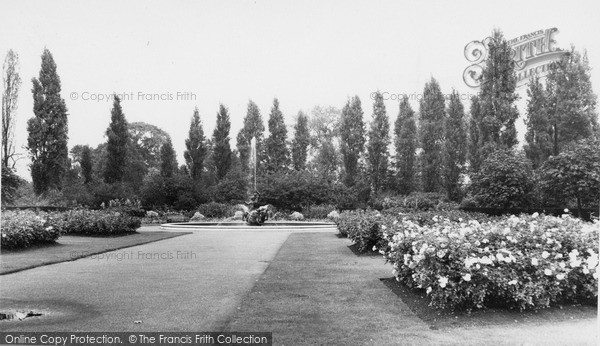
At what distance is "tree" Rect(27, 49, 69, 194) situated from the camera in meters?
26.0

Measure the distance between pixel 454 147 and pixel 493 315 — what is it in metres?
27.4

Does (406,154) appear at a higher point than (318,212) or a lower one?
higher

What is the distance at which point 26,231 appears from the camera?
1244 cm

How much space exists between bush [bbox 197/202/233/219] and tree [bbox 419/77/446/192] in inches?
532

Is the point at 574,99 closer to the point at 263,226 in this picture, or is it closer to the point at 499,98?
the point at 499,98

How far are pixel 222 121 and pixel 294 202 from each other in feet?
36.9

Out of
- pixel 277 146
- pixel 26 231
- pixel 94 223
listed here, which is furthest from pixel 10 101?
pixel 277 146

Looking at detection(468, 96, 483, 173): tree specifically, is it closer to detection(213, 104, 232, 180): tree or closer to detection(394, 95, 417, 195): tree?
detection(394, 95, 417, 195): tree

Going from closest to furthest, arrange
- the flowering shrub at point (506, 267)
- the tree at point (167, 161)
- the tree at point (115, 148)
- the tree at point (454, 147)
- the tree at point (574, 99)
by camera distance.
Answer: the flowering shrub at point (506, 267) → the tree at point (574, 99) → the tree at point (454, 147) → the tree at point (115, 148) → the tree at point (167, 161)

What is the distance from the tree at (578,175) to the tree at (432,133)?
470 inches

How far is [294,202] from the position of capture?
31.7 metres

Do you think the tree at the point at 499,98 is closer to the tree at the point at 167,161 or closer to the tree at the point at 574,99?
the tree at the point at 574,99

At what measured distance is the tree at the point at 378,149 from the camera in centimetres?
3494

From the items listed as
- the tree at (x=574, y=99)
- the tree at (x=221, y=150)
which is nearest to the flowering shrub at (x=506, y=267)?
the tree at (x=574, y=99)
